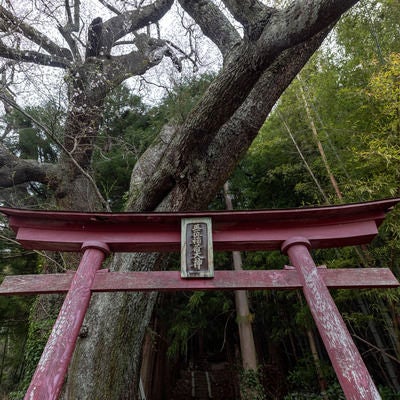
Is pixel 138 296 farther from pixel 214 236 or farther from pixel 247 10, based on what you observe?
pixel 247 10

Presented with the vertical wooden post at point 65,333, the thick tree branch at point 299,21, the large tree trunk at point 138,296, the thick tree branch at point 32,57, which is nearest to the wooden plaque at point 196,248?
the vertical wooden post at point 65,333

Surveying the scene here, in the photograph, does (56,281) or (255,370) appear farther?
(255,370)

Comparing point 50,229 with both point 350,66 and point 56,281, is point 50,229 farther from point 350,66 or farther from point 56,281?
point 350,66

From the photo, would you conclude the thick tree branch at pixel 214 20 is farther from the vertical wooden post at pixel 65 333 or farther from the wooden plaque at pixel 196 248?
the vertical wooden post at pixel 65 333

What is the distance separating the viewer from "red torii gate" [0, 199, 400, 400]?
195cm

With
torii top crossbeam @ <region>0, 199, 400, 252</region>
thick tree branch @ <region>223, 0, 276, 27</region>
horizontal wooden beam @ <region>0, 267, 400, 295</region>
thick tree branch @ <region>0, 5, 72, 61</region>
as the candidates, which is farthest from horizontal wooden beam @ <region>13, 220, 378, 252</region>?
thick tree branch @ <region>0, 5, 72, 61</region>

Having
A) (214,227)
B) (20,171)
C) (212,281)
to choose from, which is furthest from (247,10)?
(20,171)

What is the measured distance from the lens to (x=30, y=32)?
178 inches

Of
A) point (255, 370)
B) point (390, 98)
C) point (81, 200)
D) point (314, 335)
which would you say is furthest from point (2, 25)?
point (314, 335)

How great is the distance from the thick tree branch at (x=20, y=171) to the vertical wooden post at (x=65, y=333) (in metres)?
2.94

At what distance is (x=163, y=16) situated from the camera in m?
6.36

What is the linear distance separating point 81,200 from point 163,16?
14.9ft

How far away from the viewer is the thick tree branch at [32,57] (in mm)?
3926

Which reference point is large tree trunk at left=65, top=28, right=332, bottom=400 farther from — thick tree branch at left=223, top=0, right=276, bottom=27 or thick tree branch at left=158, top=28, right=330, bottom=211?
thick tree branch at left=223, top=0, right=276, bottom=27
